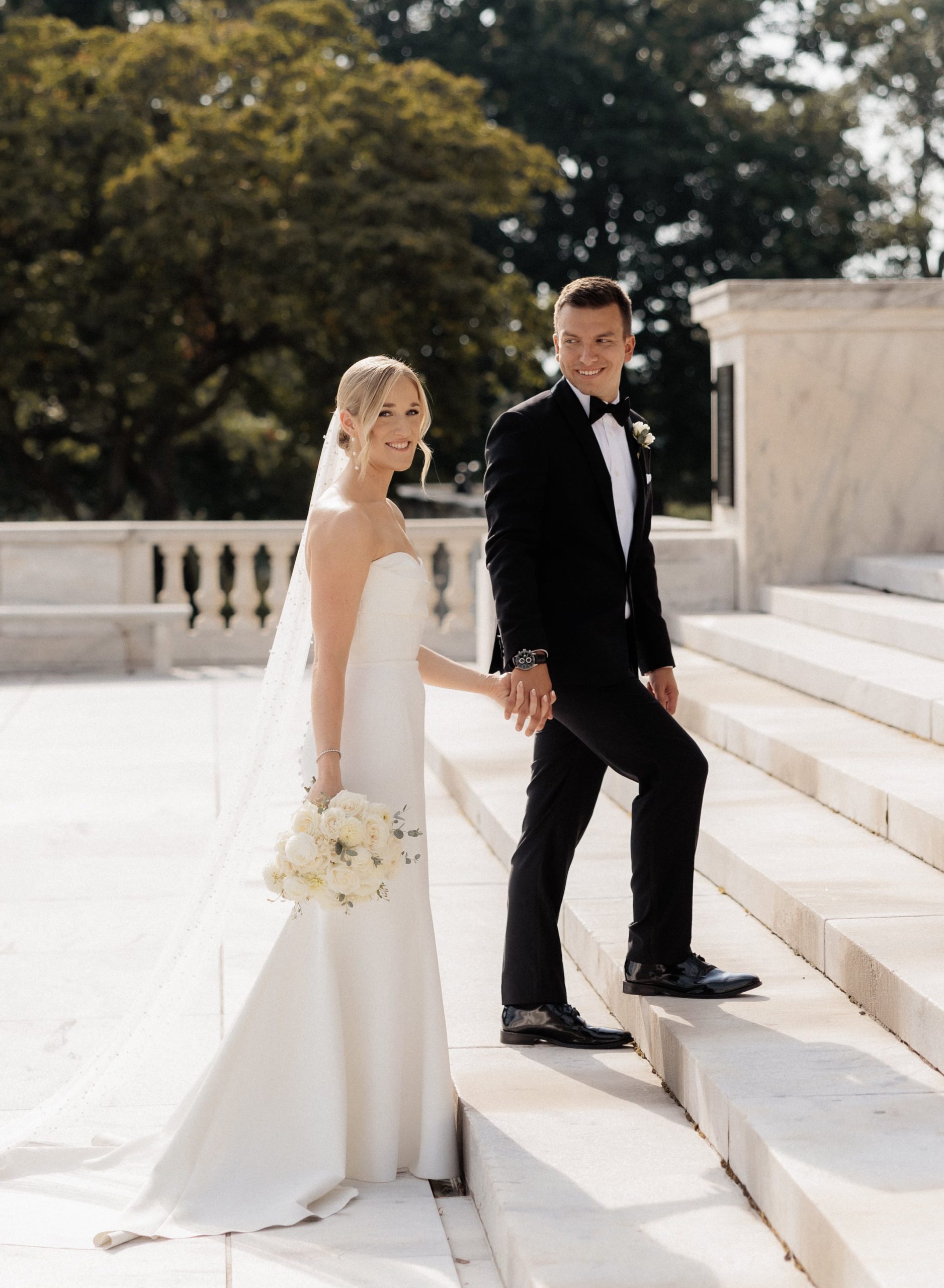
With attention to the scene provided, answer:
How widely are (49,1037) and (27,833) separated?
9.51 ft

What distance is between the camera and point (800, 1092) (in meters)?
3.51

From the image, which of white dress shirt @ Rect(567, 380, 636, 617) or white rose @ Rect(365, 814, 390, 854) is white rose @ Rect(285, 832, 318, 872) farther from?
white dress shirt @ Rect(567, 380, 636, 617)

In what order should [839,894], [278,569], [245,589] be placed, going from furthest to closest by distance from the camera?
[278,569], [245,589], [839,894]

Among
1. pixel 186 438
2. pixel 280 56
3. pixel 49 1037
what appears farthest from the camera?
pixel 186 438

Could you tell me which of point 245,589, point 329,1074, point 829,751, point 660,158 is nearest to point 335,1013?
point 329,1074

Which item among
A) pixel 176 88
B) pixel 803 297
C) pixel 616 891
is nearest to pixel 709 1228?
pixel 616 891

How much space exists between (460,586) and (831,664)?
6.59 m

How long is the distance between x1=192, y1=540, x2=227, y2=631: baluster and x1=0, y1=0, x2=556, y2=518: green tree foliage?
25.4ft

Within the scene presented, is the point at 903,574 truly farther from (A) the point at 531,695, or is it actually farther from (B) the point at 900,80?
(B) the point at 900,80

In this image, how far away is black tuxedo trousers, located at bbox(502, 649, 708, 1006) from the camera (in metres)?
4.02

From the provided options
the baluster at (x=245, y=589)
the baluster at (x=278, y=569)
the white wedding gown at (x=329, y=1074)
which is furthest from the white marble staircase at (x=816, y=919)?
the baluster at (x=278, y=569)

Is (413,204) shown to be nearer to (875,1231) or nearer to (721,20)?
(721,20)

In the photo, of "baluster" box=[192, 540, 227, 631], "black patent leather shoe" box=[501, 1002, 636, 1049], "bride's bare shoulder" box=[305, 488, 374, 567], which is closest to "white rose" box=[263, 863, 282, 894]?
"bride's bare shoulder" box=[305, 488, 374, 567]

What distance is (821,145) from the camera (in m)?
32.0
